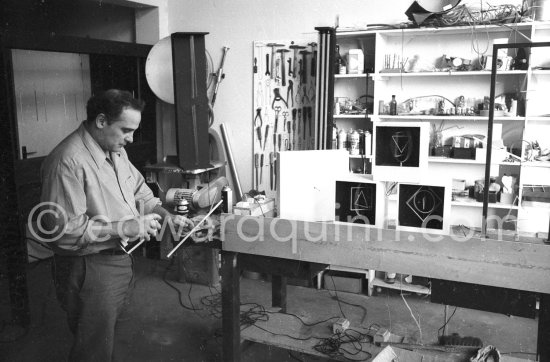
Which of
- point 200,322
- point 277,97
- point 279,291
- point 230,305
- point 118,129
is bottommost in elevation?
point 200,322

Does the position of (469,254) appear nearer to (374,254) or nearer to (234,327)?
(374,254)

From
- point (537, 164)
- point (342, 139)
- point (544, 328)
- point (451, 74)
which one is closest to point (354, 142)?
point (342, 139)

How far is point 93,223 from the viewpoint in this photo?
7.11 ft

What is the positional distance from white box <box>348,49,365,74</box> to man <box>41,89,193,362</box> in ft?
7.69

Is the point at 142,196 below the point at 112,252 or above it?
above

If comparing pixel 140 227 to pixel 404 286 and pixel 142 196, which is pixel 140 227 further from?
pixel 404 286

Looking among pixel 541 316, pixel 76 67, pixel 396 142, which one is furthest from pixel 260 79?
pixel 541 316

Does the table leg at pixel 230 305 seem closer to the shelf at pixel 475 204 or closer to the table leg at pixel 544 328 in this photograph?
the table leg at pixel 544 328

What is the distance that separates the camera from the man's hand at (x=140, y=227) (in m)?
2.22

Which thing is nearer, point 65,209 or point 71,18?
point 65,209

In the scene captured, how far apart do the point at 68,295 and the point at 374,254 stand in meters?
1.35

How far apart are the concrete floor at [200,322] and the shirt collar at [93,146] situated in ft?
2.96

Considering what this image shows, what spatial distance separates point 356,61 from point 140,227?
2.64 meters

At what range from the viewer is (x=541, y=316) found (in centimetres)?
220
